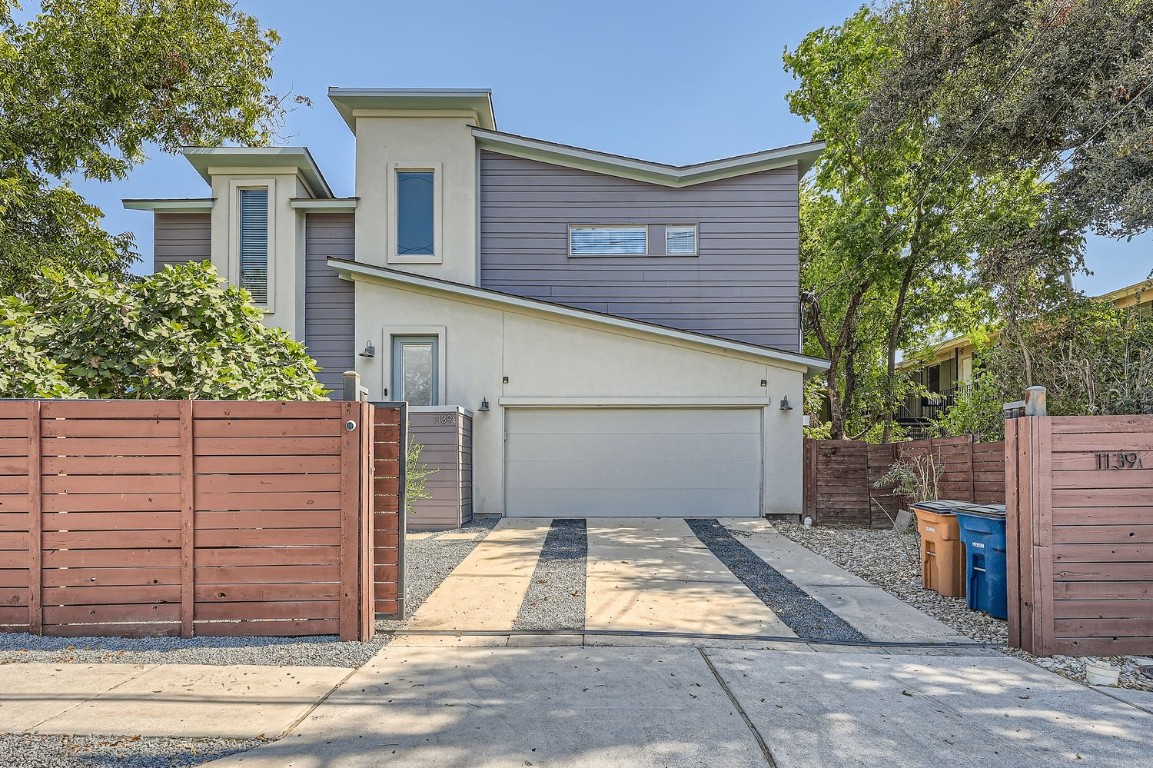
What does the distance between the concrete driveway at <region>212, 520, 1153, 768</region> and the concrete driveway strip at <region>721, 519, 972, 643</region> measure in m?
0.03

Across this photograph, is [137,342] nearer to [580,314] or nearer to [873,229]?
[580,314]

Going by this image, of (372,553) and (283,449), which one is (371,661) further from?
(283,449)

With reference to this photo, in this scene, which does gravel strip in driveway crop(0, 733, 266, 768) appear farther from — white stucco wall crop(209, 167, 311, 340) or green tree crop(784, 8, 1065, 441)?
green tree crop(784, 8, 1065, 441)

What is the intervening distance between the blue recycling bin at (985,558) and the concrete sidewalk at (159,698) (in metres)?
4.92

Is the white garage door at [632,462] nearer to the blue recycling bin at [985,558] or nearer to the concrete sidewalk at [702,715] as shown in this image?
the blue recycling bin at [985,558]

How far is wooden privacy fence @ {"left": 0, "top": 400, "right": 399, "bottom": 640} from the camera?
4.60 m

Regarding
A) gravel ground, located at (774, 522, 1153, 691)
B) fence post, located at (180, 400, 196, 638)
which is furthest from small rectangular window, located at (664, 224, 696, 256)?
fence post, located at (180, 400, 196, 638)

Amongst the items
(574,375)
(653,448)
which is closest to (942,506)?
(653,448)

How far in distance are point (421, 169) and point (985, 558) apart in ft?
35.1

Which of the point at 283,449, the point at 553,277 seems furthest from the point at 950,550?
the point at 553,277

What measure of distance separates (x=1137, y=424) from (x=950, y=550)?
207 centimetres

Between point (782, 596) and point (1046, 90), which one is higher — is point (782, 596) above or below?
below

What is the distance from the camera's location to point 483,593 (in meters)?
6.22

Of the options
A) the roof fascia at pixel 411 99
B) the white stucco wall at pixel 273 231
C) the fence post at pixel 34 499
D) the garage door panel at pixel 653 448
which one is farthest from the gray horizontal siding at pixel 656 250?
the fence post at pixel 34 499
